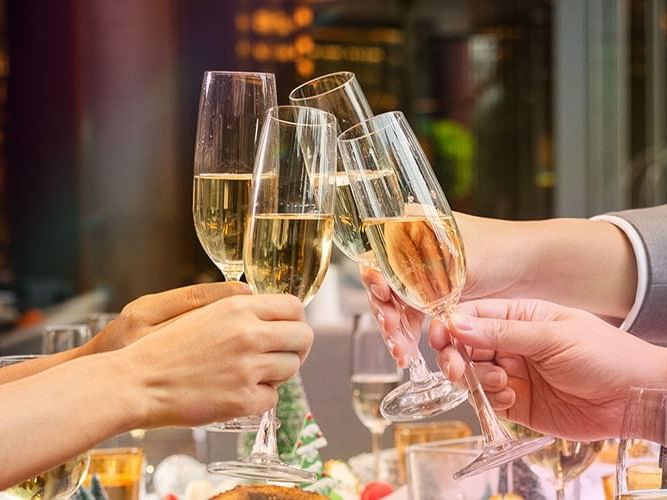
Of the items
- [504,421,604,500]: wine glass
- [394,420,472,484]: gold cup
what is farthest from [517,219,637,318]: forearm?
[504,421,604,500]: wine glass

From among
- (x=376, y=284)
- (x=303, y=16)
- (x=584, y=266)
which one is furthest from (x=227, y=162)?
(x=303, y=16)

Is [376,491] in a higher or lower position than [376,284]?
lower

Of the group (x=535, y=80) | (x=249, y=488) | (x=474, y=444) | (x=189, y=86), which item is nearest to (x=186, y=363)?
(x=249, y=488)

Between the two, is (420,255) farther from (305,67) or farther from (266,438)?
(305,67)

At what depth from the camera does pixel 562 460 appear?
59.7 inches

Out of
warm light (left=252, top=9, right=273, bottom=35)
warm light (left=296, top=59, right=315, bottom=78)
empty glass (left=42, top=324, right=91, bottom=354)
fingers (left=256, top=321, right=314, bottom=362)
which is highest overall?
warm light (left=252, top=9, right=273, bottom=35)

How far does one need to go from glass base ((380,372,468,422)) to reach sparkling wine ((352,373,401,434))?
0.49m

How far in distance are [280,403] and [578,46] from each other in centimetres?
582

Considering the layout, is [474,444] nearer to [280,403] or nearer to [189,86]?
[280,403]

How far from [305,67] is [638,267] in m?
7.77

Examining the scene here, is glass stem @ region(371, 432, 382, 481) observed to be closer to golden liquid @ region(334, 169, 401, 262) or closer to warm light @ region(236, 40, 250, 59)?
golden liquid @ region(334, 169, 401, 262)

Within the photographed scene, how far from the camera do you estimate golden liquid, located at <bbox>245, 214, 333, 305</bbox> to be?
122cm

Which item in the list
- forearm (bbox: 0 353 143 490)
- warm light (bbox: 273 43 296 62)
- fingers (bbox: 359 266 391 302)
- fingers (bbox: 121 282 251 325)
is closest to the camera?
forearm (bbox: 0 353 143 490)

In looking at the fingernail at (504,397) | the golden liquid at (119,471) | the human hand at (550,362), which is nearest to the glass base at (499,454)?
the human hand at (550,362)
